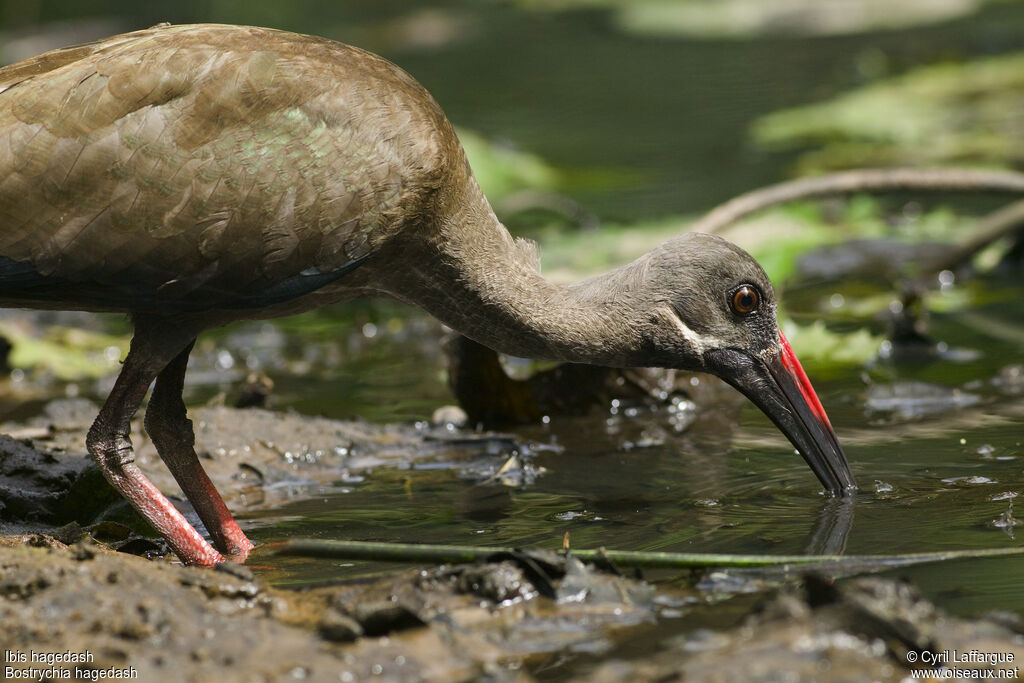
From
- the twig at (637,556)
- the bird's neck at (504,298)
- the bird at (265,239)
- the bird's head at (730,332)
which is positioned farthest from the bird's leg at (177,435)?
the bird's head at (730,332)

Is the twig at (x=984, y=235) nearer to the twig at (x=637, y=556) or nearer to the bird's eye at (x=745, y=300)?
the bird's eye at (x=745, y=300)

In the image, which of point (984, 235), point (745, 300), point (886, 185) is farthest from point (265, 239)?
point (984, 235)

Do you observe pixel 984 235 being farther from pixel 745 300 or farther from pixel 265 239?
pixel 265 239

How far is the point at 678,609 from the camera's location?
4164 millimetres

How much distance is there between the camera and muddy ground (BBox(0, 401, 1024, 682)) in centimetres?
370

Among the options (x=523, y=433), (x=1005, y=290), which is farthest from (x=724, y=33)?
(x=523, y=433)

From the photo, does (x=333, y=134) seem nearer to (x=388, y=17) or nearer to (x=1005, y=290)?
(x=1005, y=290)

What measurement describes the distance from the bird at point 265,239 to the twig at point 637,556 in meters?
1.05

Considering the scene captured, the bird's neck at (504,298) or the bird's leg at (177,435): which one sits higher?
the bird's neck at (504,298)

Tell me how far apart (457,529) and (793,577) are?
151 centimetres

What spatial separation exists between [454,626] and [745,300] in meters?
2.22

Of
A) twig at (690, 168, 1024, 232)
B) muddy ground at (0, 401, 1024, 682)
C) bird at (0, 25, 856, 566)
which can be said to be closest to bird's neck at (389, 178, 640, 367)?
bird at (0, 25, 856, 566)

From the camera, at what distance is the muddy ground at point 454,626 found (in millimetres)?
3699

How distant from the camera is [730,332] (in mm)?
5688
